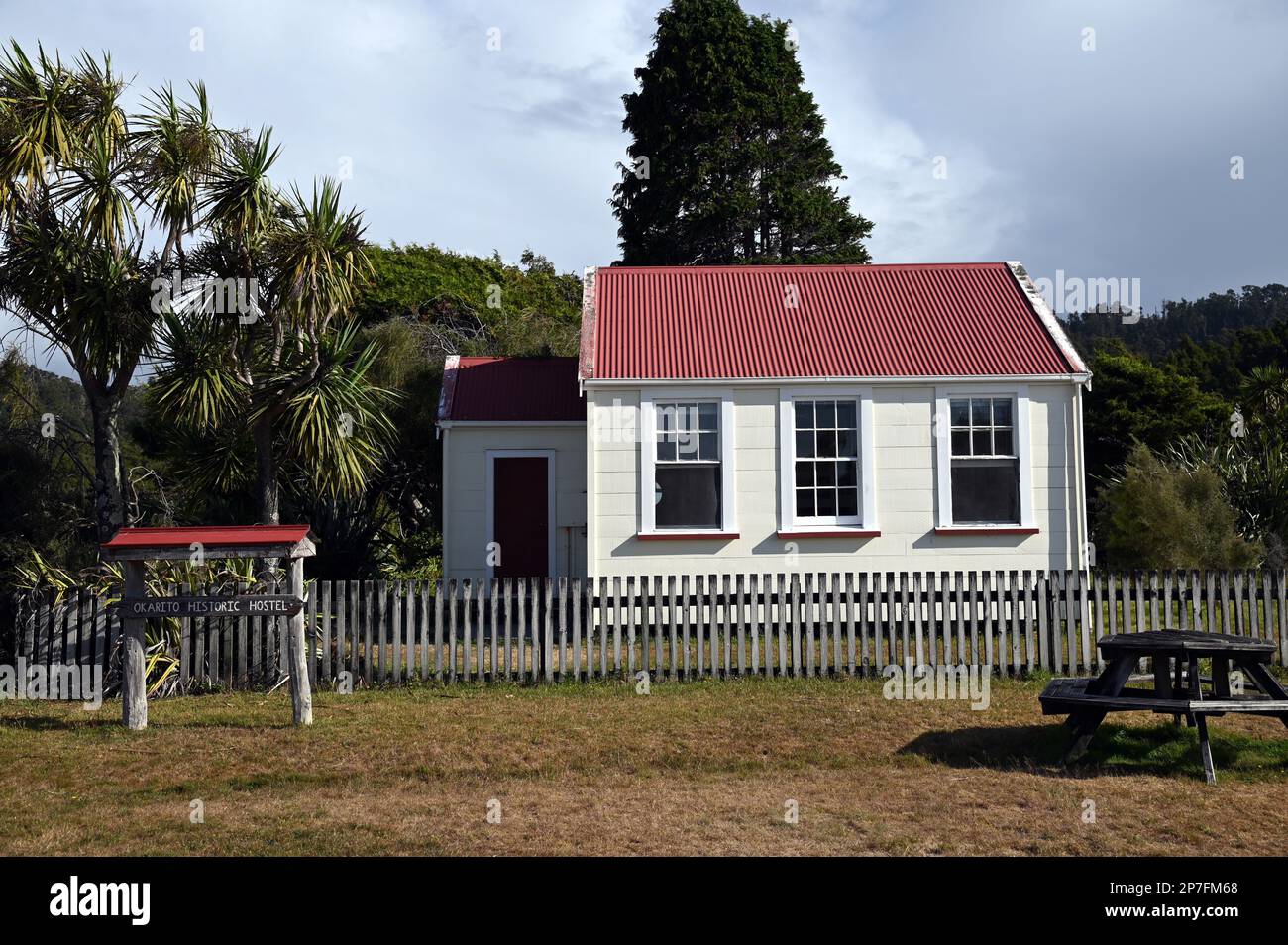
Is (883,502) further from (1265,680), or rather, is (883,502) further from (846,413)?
(1265,680)

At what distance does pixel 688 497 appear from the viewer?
16.1 metres

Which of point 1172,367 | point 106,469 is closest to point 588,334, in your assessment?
point 106,469

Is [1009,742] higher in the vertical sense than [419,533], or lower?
lower

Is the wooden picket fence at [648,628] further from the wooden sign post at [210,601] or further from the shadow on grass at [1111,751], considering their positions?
the shadow on grass at [1111,751]

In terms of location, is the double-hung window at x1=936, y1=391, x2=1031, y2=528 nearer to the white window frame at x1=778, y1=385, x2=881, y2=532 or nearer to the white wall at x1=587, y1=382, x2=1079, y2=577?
the white wall at x1=587, y1=382, x2=1079, y2=577

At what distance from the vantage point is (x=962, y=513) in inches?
635

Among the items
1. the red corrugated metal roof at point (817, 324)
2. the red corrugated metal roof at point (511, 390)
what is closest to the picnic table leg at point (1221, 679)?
the red corrugated metal roof at point (817, 324)

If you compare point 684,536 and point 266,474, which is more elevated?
point 266,474

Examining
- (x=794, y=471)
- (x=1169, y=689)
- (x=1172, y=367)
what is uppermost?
(x=1172, y=367)

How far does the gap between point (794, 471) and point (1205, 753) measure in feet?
26.1

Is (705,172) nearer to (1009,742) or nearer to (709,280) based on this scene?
(709,280)

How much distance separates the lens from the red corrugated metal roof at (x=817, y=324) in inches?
639

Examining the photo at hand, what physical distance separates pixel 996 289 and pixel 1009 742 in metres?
10.4
